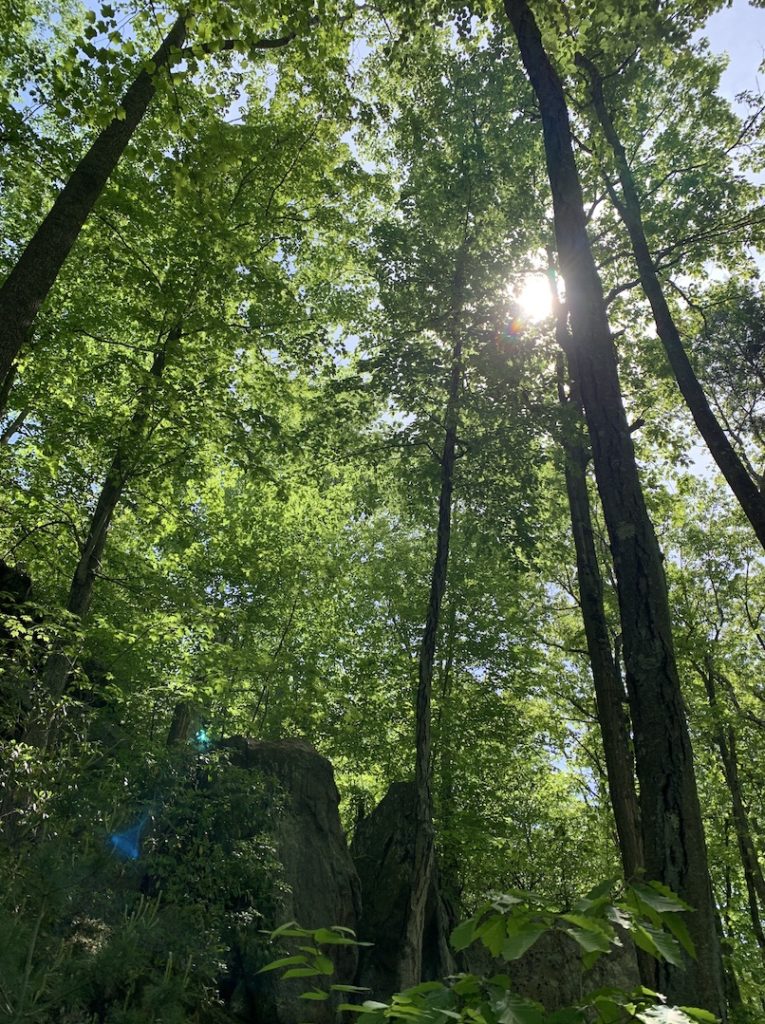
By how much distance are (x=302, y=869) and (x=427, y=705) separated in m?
3.60

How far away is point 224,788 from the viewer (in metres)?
9.12

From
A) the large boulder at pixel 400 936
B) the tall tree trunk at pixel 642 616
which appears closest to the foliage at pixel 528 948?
the tall tree trunk at pixel 642 616

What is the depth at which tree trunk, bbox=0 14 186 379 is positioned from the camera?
5285 mm

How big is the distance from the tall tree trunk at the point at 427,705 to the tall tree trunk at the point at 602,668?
2.01m

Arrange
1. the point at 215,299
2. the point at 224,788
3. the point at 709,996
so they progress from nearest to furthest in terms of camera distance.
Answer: the point at 709,996
the point at 224,788
the point at 215,299

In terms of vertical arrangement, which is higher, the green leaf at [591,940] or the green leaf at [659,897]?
the green leaf at [659,897]

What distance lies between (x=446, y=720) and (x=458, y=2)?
12655mm

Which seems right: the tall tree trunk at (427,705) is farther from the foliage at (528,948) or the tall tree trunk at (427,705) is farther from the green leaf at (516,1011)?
the green leaf at (516,1011)

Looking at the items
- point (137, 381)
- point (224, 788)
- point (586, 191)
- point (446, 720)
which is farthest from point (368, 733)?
point (586, 191)

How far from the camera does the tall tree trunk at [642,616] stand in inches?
112

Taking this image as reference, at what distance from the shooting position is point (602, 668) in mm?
9695

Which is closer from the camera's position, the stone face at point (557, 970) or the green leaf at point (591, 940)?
the green leaf at point (591, 940)

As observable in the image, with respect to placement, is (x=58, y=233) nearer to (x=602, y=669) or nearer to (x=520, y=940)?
(x=520, y=940)

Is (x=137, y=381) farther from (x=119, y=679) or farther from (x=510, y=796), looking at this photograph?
(x=510, y=796)
